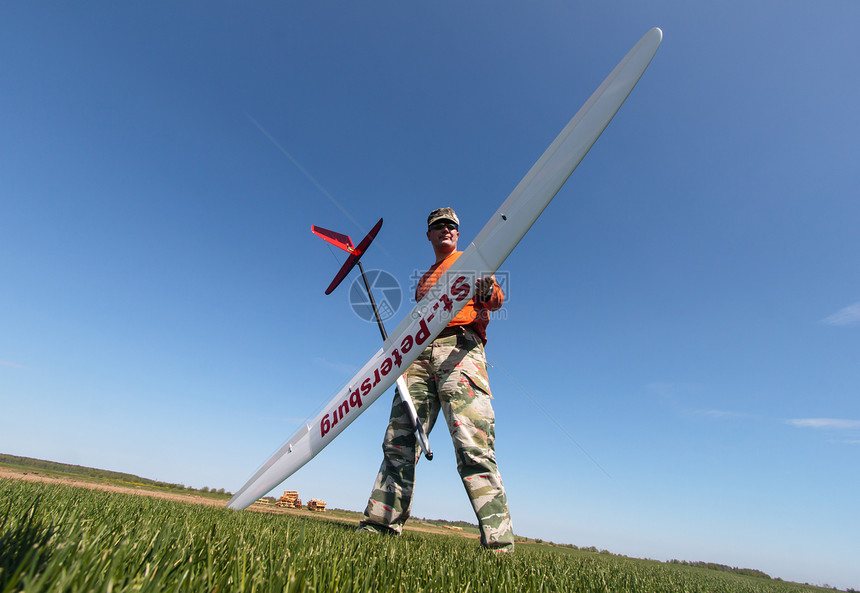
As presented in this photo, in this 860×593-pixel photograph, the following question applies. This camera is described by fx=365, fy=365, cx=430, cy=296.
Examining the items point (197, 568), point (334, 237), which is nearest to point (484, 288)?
point (197, 568)

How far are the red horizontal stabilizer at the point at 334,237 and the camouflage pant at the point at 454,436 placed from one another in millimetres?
3213

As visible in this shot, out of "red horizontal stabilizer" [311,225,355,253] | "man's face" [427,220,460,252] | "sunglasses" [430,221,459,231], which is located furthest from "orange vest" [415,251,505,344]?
"red horizontal stabilizer" [311,225,355,253]

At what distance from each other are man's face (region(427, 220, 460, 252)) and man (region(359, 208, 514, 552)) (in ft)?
0.37

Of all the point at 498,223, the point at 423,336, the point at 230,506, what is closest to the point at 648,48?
the point at 498,223

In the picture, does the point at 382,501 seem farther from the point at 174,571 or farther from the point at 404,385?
the point at 174,571

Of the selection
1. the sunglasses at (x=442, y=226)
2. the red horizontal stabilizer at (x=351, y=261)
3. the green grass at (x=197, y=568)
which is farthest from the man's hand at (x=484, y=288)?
the red horizontal stabilizer at (x=351, y=261)

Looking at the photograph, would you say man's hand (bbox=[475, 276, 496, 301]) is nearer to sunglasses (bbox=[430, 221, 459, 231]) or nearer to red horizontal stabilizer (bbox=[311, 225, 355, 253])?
sunglasses (bbox=[430, 221, 459, 231])

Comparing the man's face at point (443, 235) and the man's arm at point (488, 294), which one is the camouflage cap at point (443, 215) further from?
the man's arm at point (488, 294)

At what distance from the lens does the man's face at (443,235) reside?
4406 millimetres

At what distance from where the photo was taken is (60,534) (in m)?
1.13

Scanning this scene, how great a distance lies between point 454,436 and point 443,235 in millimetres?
2285

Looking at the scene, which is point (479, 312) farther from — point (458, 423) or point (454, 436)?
point (454, 436)

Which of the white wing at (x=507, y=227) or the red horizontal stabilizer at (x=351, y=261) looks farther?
the red horizontal stabilizer at (x=351, y=261)

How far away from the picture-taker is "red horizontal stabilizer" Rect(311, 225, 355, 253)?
21.1 feet
